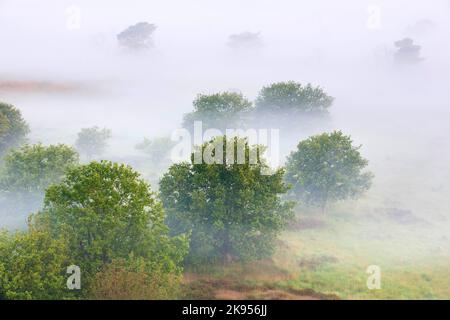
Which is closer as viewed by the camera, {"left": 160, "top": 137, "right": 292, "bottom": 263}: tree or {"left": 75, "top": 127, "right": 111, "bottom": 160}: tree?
{"left": 160, "top": 137, "right": 292, "bottom": 263}: tree

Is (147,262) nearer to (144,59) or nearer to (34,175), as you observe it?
(34,175)

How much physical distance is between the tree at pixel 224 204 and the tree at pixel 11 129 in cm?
4319

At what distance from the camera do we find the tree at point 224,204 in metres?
40.6

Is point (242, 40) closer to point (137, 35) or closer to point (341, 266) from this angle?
point (137, 35)

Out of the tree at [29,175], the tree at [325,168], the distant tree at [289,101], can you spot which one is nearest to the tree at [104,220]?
the tree at [29,175]

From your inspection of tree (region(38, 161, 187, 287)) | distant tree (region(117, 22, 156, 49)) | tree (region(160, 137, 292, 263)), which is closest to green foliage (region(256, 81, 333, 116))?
tree (region(160, 137, 292, 263))

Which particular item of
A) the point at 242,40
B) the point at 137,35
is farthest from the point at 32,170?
the point at 242,40

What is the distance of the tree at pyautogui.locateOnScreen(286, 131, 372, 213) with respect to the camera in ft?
197

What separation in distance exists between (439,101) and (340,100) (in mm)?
36087

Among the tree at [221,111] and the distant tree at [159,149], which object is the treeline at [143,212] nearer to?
the tree at [221,111]

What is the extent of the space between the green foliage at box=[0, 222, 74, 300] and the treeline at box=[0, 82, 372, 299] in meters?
0.07

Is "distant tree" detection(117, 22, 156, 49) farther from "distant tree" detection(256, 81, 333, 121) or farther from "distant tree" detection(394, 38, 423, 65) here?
"distant tree" detection(394, 38, 423, 65)

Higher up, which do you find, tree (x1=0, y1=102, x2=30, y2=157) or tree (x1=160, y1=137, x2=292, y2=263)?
tree (x1=0, y1=102, x2=30, y2=157)
